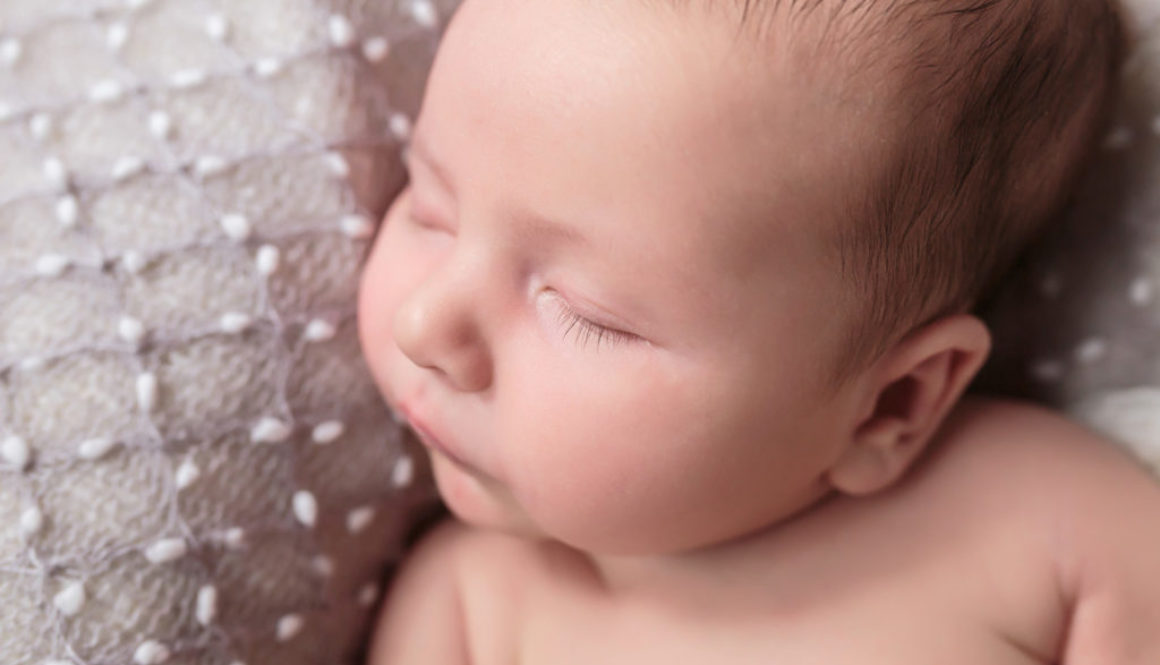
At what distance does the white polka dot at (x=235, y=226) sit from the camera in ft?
3.47

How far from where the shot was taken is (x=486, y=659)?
3.84ft

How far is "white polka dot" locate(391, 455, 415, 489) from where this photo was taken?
116cm

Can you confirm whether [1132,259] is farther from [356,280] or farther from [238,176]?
[238,176]

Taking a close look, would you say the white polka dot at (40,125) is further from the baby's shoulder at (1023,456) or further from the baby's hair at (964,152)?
the baby's shoulder at (1023,456)

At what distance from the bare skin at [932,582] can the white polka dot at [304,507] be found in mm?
189

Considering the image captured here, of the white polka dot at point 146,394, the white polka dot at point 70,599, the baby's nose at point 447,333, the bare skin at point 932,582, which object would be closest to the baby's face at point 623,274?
the baby's nose at point 447,333

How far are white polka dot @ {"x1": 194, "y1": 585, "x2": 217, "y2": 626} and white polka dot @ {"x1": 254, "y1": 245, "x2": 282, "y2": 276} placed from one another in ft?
0.97

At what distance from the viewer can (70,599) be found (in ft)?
3.20

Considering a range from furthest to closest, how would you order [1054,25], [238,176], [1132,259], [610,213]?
[1132,259], [238,176], [1054,25], [610,213]

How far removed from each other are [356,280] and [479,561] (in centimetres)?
32

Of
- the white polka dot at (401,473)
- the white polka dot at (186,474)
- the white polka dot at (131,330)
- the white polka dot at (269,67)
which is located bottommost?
the white polka dot at (401,473)

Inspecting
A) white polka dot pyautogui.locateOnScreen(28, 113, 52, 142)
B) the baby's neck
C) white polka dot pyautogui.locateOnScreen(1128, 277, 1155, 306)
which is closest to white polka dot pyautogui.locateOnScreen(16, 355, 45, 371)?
white polka dot pyautogui.locateOnScreen(28, 113, 52, 142)

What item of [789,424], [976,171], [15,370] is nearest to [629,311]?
[789,424]

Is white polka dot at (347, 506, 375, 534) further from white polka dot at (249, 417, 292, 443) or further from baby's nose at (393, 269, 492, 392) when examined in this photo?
baby's nose at (393, 269, 492, 392)
